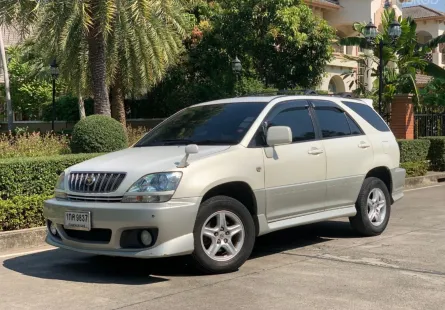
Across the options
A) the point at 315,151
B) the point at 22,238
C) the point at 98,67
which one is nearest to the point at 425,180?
the point at 98,67

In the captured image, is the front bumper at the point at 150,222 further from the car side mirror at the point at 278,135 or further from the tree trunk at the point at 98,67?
the tree trunk at the point at 98,67

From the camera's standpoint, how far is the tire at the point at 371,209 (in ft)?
26.8

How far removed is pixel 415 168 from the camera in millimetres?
17344

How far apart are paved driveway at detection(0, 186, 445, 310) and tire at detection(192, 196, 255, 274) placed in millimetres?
146

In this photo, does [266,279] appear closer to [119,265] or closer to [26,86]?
[119,265]

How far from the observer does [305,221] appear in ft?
23.9

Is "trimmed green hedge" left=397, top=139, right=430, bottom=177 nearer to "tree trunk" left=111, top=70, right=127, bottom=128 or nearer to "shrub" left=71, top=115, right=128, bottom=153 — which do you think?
"shrub" left=71, top=115, right=128, bottom=153

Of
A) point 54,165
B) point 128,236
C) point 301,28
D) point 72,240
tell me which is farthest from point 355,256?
point 301,28

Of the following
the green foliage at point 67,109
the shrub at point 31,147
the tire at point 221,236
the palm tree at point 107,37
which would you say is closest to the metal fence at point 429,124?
the palm tree at point 107,37

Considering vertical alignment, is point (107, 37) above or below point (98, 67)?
above

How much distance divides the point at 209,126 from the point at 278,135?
88 centimetres

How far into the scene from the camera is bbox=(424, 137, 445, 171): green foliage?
19.7 metres

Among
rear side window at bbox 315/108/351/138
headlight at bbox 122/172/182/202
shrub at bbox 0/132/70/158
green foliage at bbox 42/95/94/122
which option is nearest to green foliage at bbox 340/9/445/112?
shrub at bbox 0/132/70/158

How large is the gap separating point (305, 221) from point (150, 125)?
2122 centimetres
